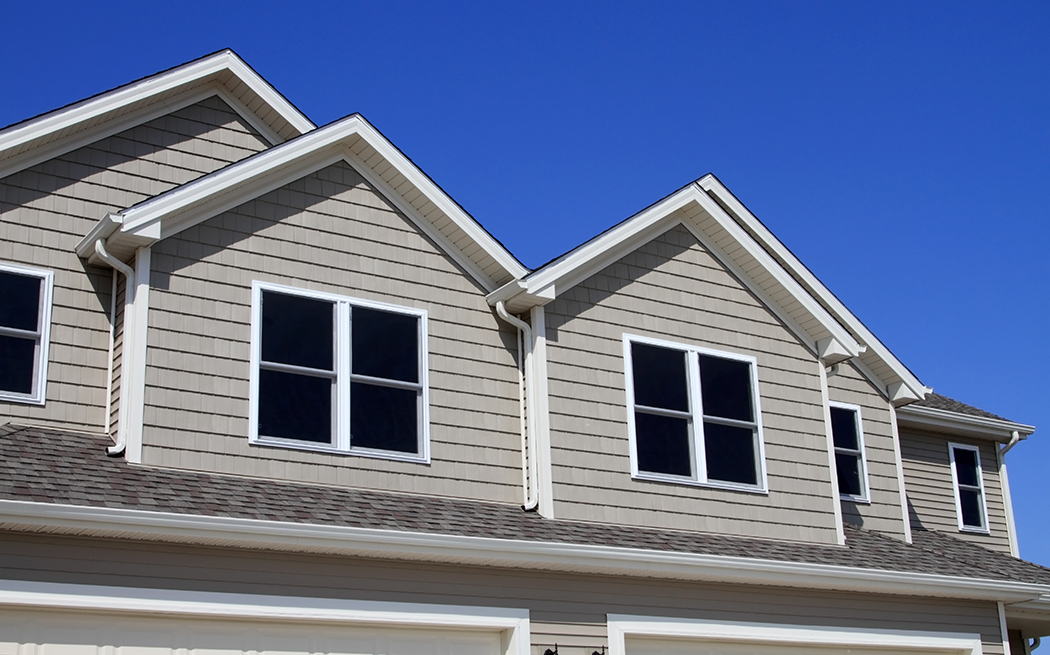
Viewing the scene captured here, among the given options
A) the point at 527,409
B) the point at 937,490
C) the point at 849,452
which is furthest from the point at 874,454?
the point at 527,409

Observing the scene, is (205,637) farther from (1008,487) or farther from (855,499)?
(1008,487)

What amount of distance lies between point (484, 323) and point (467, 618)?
3476mm

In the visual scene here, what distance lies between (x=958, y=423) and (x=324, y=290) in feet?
38.4

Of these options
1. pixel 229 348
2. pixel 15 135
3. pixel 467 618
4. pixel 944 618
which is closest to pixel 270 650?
pixel 467 618

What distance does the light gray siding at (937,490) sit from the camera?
18.5 m

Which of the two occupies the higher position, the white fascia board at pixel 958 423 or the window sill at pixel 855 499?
the white fascia board at pixel 958 423

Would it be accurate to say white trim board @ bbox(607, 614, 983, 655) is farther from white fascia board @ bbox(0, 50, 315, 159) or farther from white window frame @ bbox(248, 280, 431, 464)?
white fascia board @ bbox(0, 50, 315, 159)

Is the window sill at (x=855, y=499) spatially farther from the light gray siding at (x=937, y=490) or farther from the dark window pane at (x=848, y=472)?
the light gray siding at (x=937, y=490)

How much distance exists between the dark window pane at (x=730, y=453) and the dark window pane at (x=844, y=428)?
259 cm

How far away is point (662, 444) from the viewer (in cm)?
1333

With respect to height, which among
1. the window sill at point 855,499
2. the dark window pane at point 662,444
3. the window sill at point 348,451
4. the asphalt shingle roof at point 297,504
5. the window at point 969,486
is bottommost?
the asphalt shingle roof at point 297,504

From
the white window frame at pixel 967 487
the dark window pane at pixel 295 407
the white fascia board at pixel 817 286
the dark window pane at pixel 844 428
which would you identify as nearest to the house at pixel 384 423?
the dark window pane at pixel 295 407

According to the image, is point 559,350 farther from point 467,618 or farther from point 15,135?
point 15,135

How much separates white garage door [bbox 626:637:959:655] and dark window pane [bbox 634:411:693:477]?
6.35 feet
